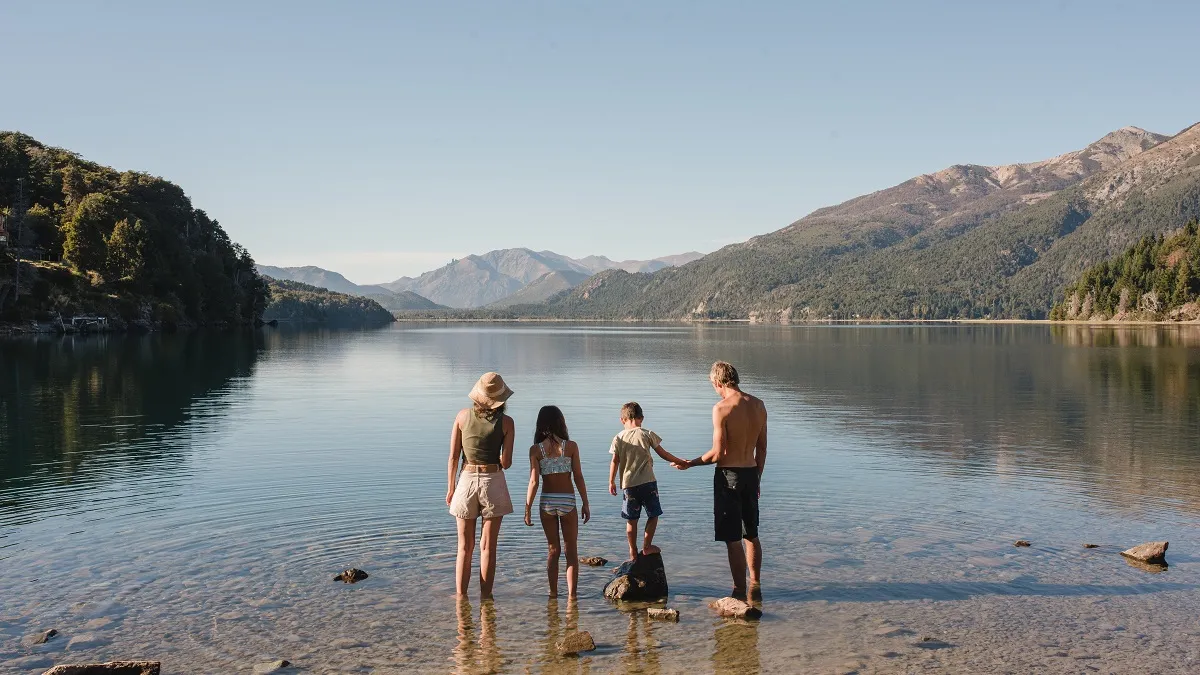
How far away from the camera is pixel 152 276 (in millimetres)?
159375

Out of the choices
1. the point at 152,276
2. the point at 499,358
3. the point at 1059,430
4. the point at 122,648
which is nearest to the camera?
the point at 122,648

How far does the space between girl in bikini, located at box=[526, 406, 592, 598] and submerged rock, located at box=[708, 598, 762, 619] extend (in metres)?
2.11

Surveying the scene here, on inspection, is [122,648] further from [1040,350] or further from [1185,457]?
[1040,350]

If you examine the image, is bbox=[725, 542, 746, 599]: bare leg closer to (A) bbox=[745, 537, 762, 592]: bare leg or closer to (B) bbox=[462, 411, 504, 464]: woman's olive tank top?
(A) bbox=[745, 537, 762, 592]: bare leg

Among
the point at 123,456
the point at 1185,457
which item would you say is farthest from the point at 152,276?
the point at 1185,457

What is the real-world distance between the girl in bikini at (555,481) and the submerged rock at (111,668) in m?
4.96

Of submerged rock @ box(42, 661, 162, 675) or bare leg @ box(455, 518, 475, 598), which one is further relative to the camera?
bare leg @ box(455, 518, 475, 598)

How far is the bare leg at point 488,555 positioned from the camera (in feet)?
43.1

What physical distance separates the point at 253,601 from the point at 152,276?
6428 inches

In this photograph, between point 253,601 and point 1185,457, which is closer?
point 253,601

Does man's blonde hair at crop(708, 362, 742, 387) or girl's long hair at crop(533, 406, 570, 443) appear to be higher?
man's blonde hair at crop(708, 362, 742, 387)

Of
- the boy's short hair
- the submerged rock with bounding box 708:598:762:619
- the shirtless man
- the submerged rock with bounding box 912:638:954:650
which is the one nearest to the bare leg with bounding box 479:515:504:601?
the boy's short hair

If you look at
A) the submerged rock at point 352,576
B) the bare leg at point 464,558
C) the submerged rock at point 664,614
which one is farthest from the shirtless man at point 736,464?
the submerged rock at point 352,576

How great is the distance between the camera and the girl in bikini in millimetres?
13062
